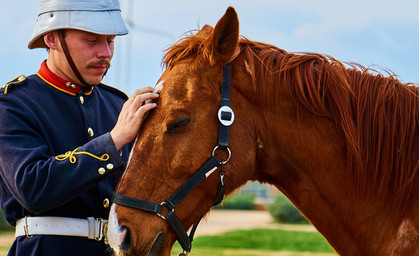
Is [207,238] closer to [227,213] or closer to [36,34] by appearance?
[227,213]

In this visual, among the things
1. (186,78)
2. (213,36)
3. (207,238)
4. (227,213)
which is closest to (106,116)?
(186,78)

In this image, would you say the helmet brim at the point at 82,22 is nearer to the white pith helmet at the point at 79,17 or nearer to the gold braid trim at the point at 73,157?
the white pith helmet at the point at 79,17

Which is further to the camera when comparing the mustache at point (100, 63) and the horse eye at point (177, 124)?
the mustache at point (100, 63)

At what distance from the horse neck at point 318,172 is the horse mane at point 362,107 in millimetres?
56

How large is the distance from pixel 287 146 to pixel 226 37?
0.68m

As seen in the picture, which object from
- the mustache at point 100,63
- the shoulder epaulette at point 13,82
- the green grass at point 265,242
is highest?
the mustache at point 100,63

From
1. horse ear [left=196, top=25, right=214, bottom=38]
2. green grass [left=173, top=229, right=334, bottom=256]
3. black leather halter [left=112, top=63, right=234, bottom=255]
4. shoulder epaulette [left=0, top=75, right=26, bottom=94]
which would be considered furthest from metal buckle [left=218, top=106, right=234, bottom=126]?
green grass [left=173, top=229, right=334, bottom=256]

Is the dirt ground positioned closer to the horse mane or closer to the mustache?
the mustache

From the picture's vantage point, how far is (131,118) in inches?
112

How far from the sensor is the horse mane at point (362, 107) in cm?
278

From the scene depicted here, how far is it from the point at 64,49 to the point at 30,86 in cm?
29

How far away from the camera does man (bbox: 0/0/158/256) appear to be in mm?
2748

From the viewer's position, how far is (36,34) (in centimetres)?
317

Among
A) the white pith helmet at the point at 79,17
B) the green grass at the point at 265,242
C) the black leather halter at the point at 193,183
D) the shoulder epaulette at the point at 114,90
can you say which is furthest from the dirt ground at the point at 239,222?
the black leather halter at the point at 193,183
